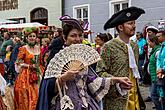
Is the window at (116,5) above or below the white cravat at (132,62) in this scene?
above

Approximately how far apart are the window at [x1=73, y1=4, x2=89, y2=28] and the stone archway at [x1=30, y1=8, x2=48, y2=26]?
7.26 ft

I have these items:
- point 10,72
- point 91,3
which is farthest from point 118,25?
point 91,3

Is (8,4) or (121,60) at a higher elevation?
(8,4)

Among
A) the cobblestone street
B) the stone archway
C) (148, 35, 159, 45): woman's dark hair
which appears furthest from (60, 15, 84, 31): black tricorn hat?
the stone archway

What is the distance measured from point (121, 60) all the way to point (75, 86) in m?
0.79

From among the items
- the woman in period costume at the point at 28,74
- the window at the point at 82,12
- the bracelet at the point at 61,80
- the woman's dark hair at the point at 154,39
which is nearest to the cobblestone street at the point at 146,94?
the woman's dark hair at the point at 154,39

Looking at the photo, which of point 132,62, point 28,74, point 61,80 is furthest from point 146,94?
point 61,80

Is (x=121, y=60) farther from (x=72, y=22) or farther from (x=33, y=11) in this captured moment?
(x=33, y=11)

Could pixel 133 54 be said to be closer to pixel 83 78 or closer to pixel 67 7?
pixel 83 78

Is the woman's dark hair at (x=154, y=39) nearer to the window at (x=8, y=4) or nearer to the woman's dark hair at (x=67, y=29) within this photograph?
the woman's dark hair at (x=67, y=29)

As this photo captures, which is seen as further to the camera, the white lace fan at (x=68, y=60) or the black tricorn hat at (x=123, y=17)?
the black tricorn hat at (x=123, y=17)

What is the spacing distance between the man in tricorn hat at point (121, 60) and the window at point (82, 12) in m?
12.2

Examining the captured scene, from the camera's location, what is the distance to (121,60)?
4.24m

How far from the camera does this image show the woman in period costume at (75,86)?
3570 millimetres
